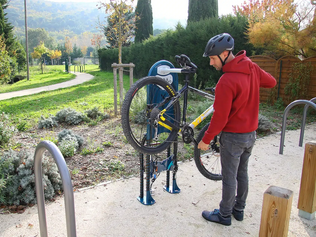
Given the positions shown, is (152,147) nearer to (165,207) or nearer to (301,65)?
(165,207)

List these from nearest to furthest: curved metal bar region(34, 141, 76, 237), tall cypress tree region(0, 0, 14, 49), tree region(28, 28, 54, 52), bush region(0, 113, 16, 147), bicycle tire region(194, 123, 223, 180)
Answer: curved metal bar region(34, 141, 76, 237) → bicycle tire region(194, 123, 223, 180) → bush region(0, 113, 16, 147) → tall cypress tree region(0, 0, 14, 49) → tree region(28, 28, 54, 52)

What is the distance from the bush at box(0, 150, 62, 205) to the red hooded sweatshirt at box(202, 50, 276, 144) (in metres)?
1.99

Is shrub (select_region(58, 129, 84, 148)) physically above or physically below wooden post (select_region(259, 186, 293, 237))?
below

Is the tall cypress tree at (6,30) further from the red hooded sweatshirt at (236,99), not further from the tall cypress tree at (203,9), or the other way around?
the red hooded sweatshirt at (236,99)

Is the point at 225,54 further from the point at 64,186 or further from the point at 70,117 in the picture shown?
the point at 70,117

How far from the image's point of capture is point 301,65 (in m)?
7.88

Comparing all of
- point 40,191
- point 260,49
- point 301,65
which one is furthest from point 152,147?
point 260,49

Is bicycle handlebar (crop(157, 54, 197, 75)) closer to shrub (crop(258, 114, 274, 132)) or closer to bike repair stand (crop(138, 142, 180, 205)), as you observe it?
bike repair stand (crop(138, 142, 180, 205))

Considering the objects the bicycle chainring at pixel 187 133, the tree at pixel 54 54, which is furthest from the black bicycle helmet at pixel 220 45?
the tree at pixel 54 54

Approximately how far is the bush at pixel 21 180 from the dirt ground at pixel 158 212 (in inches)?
6.5

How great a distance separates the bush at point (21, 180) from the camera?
2.86 metres

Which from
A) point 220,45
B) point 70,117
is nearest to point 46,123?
point 70,117

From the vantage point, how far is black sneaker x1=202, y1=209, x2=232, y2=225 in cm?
257

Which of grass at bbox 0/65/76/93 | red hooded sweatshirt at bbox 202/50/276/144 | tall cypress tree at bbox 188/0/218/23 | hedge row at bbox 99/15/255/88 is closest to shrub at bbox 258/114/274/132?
red hooded sweatshirt at bbox 202/50/276/144
